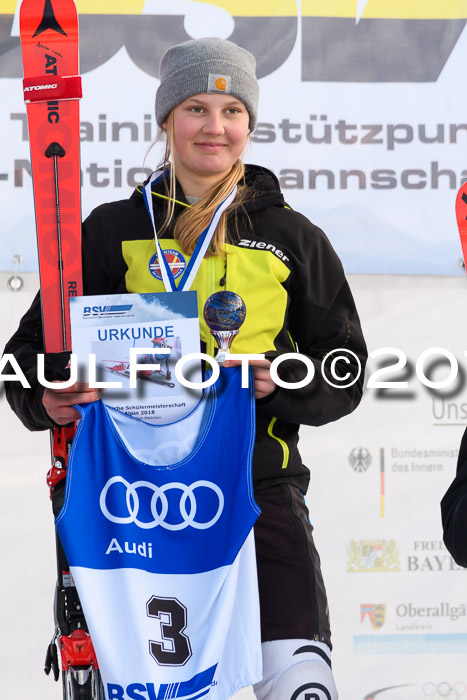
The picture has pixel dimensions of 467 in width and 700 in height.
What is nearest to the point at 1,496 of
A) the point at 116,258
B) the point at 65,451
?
the point at 65,451

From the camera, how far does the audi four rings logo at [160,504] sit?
1.74m

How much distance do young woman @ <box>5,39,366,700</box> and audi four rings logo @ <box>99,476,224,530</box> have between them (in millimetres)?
138

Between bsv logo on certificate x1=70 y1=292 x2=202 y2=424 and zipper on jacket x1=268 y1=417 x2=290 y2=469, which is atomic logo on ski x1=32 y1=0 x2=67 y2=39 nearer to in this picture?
bsv logo on certificate x1=70 y1=292 x2=202 y2=424

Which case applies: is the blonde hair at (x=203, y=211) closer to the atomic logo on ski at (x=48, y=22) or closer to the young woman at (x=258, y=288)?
the young woman at (x=258, y=288)

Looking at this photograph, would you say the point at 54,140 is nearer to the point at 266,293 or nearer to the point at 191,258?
the point at 191,258

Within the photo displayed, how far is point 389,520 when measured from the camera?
3.04m

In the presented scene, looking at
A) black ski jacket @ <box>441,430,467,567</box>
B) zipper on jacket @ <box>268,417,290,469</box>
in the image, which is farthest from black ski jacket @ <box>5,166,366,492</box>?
black ski jacket @ <box>441,430,467,567</box>

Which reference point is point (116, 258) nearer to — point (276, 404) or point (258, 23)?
point (276, 404)

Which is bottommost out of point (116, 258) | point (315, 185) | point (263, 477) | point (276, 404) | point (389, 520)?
point (389, 520)

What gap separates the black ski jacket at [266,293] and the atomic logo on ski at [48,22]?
1.47 ft

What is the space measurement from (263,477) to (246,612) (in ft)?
0.86

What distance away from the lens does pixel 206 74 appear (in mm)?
1976

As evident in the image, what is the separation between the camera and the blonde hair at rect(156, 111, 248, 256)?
1920mm

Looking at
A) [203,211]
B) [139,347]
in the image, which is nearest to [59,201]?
[203,211]
